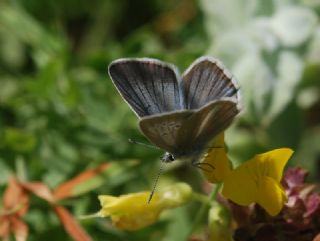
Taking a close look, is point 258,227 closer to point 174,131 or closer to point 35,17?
point 174,131

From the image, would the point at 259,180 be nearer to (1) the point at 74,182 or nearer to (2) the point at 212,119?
(2) the point at 212,119

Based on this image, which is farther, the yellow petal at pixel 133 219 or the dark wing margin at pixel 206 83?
the yellow petal at pixel 133 219

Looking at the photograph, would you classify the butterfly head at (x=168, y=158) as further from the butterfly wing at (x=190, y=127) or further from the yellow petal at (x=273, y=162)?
the yellow petal at (x=273, y=162)

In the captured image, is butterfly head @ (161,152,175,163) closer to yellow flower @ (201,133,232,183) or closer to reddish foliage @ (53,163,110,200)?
yellow flower @ (201,133,232,183)

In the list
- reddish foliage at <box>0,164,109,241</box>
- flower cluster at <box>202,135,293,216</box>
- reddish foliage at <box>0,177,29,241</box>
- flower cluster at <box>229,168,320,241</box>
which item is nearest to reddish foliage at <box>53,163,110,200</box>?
reddish foliage at <box>0,164,109,241</box>

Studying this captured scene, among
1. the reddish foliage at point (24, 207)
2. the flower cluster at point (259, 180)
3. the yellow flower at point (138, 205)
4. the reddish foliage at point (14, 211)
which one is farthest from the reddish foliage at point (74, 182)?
the flower cluster at point (259, 180)

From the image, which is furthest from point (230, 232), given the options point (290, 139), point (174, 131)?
point (290, 139)
